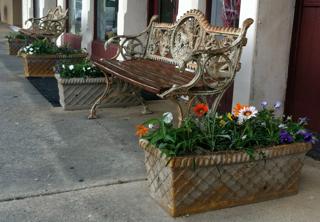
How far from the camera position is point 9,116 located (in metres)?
5.91

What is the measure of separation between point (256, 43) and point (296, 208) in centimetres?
205

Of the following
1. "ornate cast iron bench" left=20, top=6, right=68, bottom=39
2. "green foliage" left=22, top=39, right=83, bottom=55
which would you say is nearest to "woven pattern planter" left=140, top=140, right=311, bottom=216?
"green foliage" left=22, top=39, right=83, bottom=55

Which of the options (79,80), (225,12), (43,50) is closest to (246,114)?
(225,12)

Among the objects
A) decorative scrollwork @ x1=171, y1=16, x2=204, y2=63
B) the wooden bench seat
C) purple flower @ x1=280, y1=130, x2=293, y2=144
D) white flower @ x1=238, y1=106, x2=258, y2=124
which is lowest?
purple flower @ x1=280, y1=130, x2=293, y2=144

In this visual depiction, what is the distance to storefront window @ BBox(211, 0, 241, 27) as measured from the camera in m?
5.75

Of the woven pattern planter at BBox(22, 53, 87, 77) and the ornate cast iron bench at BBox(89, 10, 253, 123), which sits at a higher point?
the ornate cast iron bench at BBox(89, 10, 253, 123)

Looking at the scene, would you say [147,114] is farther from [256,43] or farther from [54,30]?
[54,30]

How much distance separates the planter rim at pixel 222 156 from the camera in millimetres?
3127

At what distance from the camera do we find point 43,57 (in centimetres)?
862

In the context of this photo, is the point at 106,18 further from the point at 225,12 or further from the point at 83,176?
the point at 83,176

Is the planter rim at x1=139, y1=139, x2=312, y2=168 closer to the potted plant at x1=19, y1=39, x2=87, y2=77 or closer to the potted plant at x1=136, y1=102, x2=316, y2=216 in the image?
the potted plant at x1=136, y1=102, x2=316, y2=216

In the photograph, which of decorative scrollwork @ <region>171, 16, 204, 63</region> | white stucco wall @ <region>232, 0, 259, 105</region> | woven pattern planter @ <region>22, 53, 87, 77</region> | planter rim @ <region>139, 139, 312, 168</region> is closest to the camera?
planter rim @ <region>139, 139, 312, 168</region>

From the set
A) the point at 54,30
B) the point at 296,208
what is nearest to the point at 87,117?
the point at 296,208

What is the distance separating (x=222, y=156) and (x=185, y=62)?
1.03 metres
